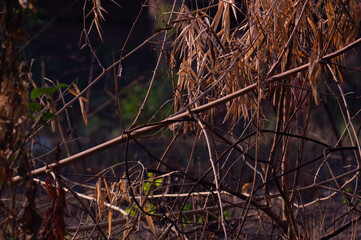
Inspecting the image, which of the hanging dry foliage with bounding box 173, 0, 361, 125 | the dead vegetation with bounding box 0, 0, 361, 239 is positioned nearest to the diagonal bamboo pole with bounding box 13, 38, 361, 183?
the dead vegetation with bounding box 0, 0, 361, 239

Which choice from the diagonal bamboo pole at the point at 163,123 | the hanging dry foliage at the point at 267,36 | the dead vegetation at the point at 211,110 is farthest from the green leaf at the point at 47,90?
the hanging dry foliage at the point at 267,36

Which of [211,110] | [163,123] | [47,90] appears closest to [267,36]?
[211,110]

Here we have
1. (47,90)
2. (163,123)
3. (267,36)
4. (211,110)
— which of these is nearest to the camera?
(47,90)

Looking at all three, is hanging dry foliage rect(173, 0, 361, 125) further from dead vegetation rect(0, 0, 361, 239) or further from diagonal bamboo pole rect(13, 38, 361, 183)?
diagonal bamboo pole rect(13, 38, 361, 183)

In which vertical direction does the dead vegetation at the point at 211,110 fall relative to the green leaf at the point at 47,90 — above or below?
below

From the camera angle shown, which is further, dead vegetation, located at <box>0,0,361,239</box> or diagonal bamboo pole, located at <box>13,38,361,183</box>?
diagonal bamboo pole, located at <box>13,38,361,183</box>

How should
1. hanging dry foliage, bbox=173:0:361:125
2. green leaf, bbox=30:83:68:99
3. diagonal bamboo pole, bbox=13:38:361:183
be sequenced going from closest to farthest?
green leaf, bbox=30:83:68:99
diagonal bamboo pole, bbox=13:38:361:183
hanging dry foliage, bbox=173:0:361:125

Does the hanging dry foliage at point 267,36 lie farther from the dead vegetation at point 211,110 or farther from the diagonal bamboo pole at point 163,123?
the diagonal bamboo pole at point 163,123

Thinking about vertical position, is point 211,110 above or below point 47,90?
below

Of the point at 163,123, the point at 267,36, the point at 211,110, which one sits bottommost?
the point at 211,110

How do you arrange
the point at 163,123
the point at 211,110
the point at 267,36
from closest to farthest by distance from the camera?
the point at 163,123 < the point at 267,36 < the point at 211,110

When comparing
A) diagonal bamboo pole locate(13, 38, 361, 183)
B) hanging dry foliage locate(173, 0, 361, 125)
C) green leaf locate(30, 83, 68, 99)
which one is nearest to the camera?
green leaf locate(30, 83, 68, 99)

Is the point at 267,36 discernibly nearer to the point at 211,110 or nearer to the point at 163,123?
the point at 211,110

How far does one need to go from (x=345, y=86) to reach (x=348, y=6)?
343 cm
